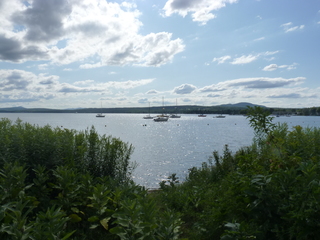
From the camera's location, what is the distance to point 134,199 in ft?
13.4

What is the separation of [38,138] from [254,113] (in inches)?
202

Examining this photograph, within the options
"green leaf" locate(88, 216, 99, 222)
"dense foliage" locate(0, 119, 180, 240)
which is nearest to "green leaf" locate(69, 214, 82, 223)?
"dense foliage" locate(0, 119, 180, 240)

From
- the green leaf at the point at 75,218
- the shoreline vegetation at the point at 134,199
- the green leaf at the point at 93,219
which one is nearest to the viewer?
the shoreline vegetation at the point at 134,199

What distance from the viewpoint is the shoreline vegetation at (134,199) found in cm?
313

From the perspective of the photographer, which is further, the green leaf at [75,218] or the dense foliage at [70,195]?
the green leaf at [75,218]

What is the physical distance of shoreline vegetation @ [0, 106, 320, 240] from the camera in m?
3.13

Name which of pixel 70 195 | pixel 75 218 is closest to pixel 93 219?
pixel 75 218

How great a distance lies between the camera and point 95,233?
4281 mm

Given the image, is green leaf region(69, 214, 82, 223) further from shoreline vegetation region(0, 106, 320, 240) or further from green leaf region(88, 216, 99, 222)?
green leaf region(88, 216, 99, 222)

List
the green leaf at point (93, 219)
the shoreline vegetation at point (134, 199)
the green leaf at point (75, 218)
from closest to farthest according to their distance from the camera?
the shoreline vegetation at point (134, 199) < the green leaf at point (93, 219) < the green leaf at point (75, 218)

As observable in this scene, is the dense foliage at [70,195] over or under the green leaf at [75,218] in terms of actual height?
over

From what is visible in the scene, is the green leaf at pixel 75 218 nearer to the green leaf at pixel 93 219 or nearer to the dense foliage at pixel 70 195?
the dense foliage at pixel 70 195

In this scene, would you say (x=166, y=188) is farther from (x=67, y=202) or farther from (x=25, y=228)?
(x=25, y=228)

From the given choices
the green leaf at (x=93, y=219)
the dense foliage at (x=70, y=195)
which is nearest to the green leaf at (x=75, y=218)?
the dense foliage at (x=70, y=195)
